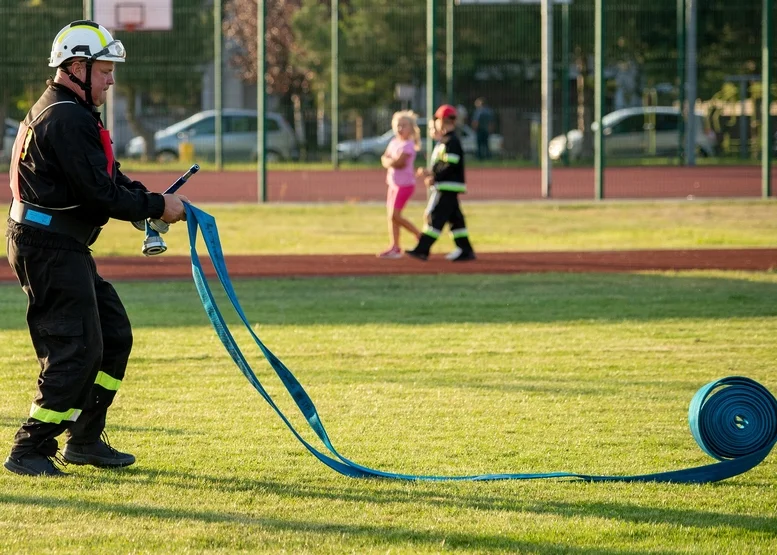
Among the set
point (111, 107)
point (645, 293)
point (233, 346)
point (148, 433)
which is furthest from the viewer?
point (111, 107)

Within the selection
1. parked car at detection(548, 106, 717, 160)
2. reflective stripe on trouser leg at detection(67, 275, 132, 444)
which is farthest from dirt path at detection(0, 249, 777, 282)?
parked car at detection(548, 106, 717, 160)

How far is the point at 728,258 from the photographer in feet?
52.4

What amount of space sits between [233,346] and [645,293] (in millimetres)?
7670

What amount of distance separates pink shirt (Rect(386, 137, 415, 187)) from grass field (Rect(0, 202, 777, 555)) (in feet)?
6.88

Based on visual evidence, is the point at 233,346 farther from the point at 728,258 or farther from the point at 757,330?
the point at 728,258

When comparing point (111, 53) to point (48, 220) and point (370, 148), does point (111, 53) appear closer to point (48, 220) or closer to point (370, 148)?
point (48, 220)

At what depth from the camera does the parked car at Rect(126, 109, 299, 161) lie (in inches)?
1088

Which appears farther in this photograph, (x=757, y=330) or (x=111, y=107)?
(x=111, y=107)

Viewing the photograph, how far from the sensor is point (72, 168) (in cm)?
574

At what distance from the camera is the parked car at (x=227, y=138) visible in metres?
27.6

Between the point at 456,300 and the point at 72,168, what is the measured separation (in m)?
7.21

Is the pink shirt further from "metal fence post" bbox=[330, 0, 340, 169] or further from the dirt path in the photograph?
"metal fence post" bbox=[330, 0, 340, 169]

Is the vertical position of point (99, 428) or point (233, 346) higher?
point (233, 346)

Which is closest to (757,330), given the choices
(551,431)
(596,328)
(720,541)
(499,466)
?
(596,328)
